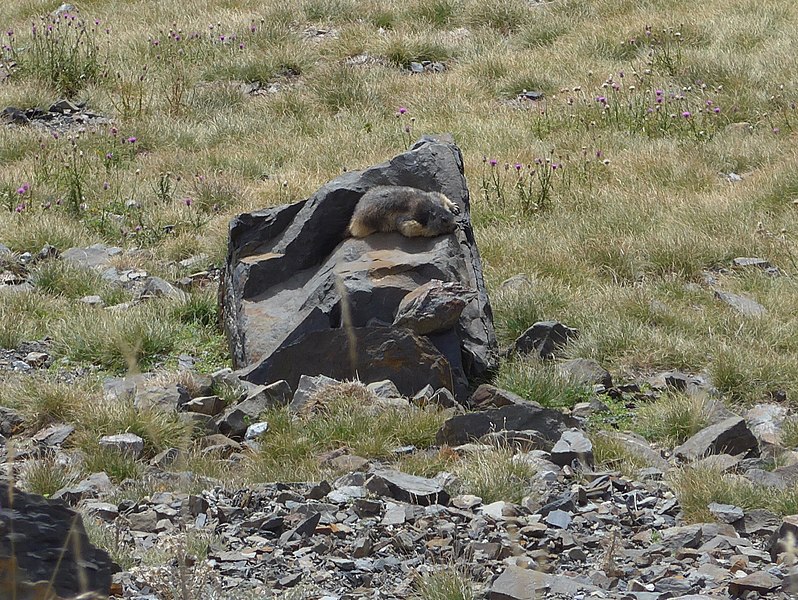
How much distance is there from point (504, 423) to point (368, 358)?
1.02 m

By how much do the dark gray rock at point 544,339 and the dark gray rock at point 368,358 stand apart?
0.94 metres

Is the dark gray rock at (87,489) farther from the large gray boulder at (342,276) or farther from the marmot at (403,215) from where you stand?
the marmot at (403,215)

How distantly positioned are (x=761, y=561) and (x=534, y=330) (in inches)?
123

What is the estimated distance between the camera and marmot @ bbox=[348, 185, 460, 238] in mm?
7137

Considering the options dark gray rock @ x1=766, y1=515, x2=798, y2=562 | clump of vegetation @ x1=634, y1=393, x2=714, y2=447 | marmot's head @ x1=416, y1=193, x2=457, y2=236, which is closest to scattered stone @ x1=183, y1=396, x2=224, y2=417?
marmot's head @ x1=416, y1=193, x2=457, y2=236

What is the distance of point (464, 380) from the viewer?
6473 mm

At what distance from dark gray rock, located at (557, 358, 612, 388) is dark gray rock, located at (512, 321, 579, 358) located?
29cm

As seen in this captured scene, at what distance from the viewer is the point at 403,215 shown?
282 inches

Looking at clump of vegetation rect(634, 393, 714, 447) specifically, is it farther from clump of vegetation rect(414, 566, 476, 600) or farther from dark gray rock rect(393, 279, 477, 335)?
clump of vegetation rect(414, 566, 476, 600)

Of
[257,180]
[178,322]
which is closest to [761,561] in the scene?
[178,322]

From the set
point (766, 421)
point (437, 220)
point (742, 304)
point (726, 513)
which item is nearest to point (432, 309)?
point (437, 220)

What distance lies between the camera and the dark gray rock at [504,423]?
5598 millimetres

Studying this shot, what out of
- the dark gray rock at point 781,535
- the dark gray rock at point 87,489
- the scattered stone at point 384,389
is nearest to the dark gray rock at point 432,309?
the scattered stone at point 384,389

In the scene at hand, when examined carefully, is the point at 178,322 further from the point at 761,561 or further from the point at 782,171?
the point at 782,171
